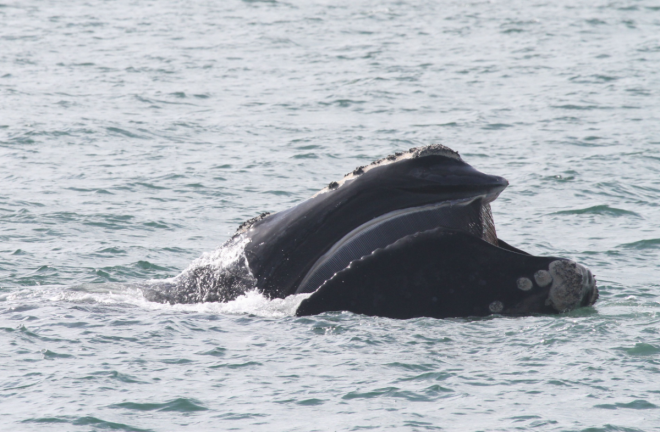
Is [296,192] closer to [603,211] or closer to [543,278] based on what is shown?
[603,211]

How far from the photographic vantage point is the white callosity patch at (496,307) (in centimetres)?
726

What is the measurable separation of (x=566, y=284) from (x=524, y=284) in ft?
0.95

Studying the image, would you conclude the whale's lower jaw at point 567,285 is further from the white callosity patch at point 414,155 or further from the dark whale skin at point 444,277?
the white callosity patch at point 414,155

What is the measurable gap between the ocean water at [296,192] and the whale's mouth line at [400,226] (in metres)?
0.41

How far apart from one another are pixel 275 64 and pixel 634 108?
1054 cm

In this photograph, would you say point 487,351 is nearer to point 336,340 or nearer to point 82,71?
point 336,340

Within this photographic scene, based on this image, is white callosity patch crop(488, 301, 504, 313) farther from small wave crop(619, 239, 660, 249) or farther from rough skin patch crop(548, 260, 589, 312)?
small wave crop(619, 239, 660, 249)

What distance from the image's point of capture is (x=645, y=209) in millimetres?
14477

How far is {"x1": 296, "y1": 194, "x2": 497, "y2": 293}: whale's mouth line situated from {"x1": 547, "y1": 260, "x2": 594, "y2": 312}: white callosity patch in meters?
0.67

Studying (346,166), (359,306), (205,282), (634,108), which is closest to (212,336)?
(205,282)

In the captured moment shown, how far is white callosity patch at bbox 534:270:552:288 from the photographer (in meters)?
7.15

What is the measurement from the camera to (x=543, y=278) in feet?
23.5

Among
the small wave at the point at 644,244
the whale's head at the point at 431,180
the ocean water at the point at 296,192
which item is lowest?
the small wave at the point at 644,244

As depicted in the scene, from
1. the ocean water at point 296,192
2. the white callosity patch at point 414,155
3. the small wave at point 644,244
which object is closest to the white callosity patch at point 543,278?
the ocean water at point 296,192
